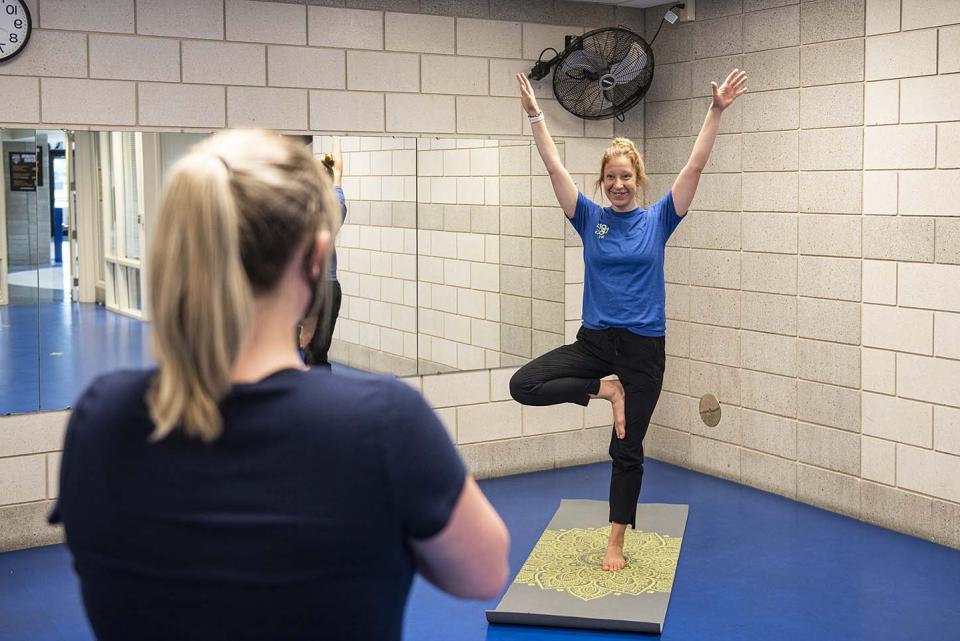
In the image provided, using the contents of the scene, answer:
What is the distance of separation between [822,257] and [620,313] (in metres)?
1.60

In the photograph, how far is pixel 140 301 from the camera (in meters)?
4.76

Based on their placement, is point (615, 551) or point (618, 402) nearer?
point (618, 402)

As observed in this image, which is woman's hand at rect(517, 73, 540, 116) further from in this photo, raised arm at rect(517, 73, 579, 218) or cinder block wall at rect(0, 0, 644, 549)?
cinder block wall at rect(0, 0, 644, 549)

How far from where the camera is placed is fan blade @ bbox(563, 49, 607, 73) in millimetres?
5879

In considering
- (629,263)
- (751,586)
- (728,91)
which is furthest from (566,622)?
(728,91)

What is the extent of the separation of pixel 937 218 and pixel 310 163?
4286mm

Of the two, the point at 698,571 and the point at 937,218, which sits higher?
the point at 937,218

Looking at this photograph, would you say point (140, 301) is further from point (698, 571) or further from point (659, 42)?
point (659, 42)

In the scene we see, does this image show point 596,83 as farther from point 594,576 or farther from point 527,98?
point 594,576

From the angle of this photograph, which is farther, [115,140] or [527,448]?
[527,448]

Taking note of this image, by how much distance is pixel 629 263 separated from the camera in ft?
14.1

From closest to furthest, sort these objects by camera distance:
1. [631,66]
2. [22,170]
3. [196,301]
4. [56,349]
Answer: [196,301] < [22,170] < [56,349] < [631,66]

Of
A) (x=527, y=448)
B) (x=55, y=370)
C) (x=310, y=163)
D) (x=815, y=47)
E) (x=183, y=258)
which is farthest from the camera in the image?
(x=527, y=448)

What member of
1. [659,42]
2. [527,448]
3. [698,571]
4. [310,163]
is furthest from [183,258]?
[659,42]
